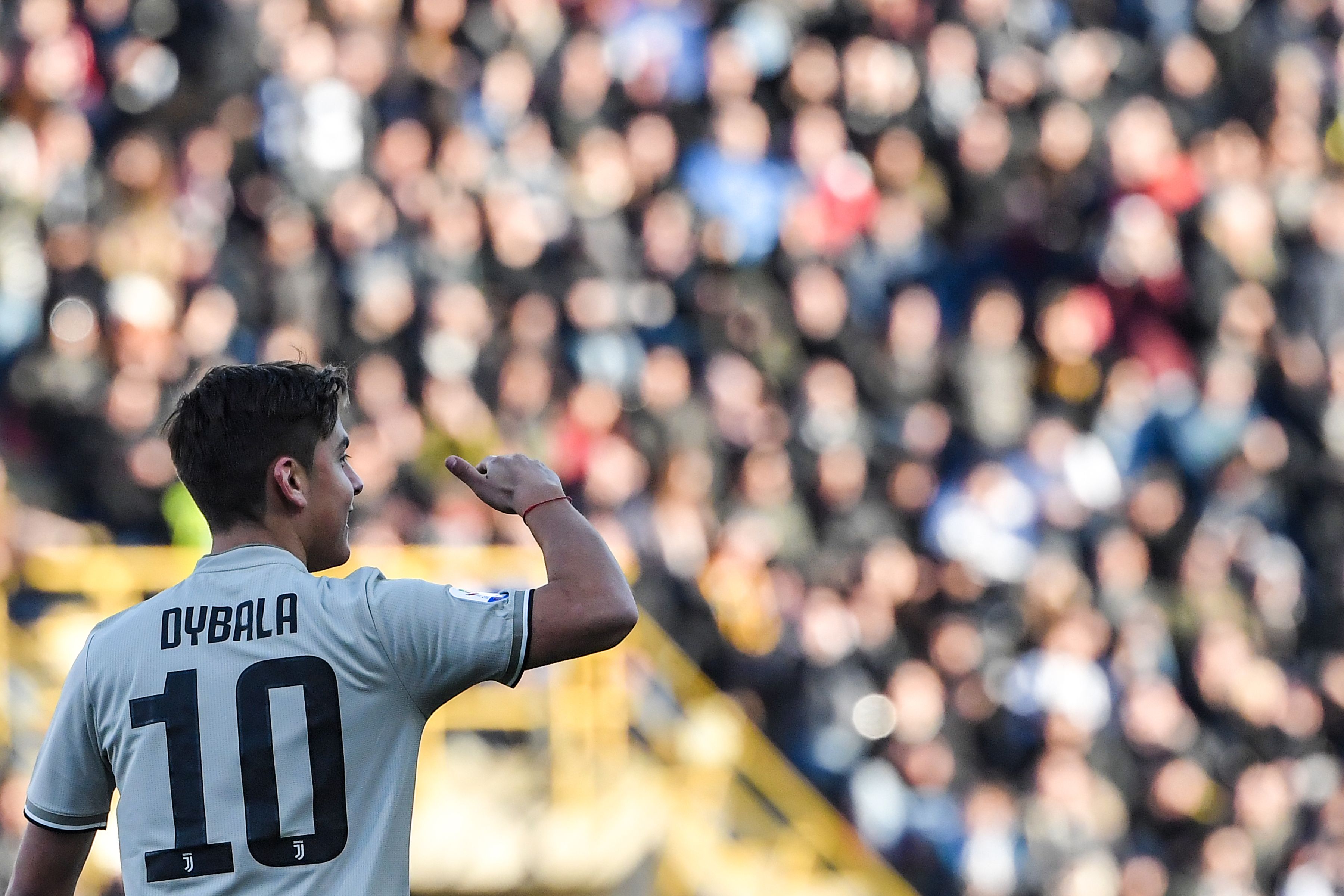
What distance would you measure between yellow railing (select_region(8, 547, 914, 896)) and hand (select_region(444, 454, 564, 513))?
343 centimetres

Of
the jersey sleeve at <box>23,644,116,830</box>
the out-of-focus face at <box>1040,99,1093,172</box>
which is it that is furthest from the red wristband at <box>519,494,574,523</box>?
the out-of-focus face at <box>1040,99,1093,172</box>

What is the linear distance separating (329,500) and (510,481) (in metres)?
0.24

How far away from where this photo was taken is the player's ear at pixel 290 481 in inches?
79.7

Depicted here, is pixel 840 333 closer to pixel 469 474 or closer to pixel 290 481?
pixel 469 474

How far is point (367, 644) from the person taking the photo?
1960 millimetres

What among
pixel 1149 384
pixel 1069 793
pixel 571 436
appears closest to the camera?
pixel 1069 793

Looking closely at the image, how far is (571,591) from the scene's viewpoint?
1.97 m

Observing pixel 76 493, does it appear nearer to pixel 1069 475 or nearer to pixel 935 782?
pixel 935 782

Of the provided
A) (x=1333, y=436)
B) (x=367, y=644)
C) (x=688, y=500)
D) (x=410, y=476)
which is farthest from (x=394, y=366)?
(x=367, y=644)

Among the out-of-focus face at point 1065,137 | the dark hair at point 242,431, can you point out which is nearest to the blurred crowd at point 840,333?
the out-of-focus face at point 1065,137

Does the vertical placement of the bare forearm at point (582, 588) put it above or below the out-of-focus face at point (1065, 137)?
above

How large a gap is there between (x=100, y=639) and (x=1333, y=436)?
266 inches

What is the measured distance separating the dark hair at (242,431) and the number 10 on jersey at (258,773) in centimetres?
23

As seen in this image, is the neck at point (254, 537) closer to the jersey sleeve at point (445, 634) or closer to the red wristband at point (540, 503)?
the jersey sleeve at point (445, 634)
